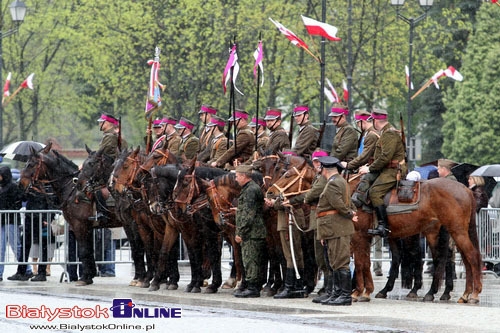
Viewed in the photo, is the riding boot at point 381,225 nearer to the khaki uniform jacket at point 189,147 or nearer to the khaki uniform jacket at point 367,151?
the khaki uniform jacket at point 367,151

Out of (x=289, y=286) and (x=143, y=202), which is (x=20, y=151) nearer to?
(x=143, y=202)

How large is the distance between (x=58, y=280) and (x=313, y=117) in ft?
133

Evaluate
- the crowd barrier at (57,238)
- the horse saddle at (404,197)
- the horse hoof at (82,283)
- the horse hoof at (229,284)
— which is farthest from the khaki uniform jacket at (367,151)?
the horse hoof at (82,283)

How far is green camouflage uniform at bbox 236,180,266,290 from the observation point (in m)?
22.4

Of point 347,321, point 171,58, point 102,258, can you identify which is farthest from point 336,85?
point 347,321

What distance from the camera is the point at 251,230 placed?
888 inches

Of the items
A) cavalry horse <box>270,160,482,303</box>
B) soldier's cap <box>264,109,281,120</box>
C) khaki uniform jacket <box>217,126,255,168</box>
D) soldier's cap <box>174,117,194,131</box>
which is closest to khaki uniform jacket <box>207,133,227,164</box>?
khaki uniform jacket <box>217,126,255,168</box>

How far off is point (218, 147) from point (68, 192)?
2.96 meters

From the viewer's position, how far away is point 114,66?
56.4m

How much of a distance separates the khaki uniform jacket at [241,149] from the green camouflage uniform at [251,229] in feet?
6.34

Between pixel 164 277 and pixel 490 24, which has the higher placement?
pixel 490 24

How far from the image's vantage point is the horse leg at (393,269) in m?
23.2

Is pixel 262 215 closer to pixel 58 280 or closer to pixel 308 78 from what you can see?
pixel 58 280

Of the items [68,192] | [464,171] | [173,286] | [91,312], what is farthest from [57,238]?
[464,171]
